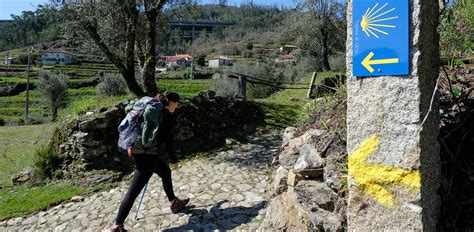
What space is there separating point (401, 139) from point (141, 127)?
11.9ft

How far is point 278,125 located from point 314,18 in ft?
64.0

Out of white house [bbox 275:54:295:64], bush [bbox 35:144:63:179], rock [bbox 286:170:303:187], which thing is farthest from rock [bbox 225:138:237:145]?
white house [bbox 275:54:295:64]

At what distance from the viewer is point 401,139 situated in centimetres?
266

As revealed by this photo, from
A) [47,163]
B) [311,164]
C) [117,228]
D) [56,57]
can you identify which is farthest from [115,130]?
[56,57]

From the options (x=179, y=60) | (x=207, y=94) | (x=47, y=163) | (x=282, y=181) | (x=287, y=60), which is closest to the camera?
(x=282, y=181)

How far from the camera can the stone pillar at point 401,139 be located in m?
2.59

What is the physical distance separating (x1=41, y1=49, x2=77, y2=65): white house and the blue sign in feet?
299

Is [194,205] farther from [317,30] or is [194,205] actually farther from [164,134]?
[317,30]

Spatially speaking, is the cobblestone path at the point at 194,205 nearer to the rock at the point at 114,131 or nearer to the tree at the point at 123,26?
the rock at the point at 114,131

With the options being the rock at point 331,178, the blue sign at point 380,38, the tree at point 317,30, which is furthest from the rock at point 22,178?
the tree at point 317,30

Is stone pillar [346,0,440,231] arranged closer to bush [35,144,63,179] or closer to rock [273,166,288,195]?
rock [273,166,288,195]

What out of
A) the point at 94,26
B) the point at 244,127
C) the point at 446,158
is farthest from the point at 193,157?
the point at 446,158

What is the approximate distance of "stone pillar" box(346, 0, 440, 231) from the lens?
2.59 m

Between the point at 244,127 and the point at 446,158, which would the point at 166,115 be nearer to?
the point at 446,158
